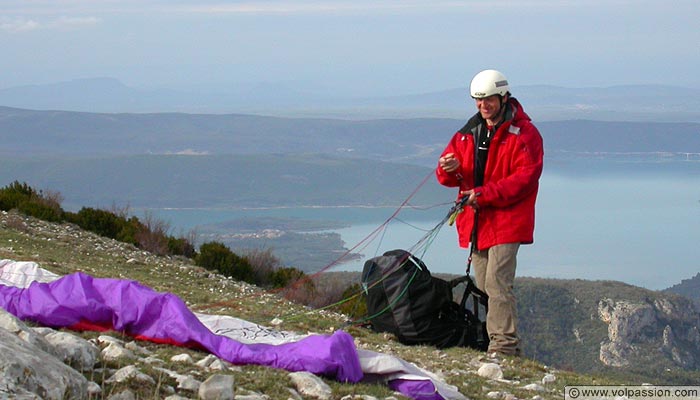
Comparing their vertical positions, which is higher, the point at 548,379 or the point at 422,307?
the point at 422,307

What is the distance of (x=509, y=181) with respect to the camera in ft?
26.7

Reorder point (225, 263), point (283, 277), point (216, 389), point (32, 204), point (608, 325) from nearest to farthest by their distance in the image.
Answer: point (216, 389), point (225, 263), point (283, 277), point (32, 204), point (608, 325)

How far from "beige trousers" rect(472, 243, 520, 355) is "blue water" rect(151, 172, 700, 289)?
111 ft

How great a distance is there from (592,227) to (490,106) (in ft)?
402

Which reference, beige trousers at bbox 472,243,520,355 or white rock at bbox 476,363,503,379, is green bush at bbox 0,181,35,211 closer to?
beige trousers at bbox 472,243,520,355

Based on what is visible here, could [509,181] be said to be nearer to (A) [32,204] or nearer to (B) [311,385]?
(B) [311,385]

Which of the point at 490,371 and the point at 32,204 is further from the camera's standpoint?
the point at 32,204

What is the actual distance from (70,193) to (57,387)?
13835 cm

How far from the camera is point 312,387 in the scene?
525 centimetres

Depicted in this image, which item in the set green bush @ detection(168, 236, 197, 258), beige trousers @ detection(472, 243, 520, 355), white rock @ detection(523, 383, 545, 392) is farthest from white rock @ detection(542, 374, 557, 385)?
green bush @ detection(168, 236, 197, 258)

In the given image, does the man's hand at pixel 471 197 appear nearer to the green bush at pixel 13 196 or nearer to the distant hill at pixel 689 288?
the green bush at pixel 13 196

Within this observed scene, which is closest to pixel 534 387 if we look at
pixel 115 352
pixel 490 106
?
pixel 490 106

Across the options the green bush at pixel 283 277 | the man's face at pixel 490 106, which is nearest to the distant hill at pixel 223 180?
the green bush at pixel 283 277

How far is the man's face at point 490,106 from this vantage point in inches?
322
